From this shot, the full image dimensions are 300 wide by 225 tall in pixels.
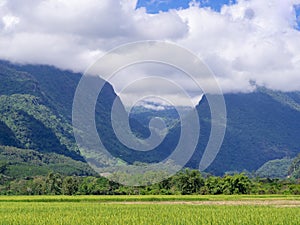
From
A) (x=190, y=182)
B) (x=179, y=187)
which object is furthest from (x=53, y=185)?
(x=190, y=182)

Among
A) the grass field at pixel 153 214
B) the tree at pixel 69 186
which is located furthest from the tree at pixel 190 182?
the grass field at pixel 153 214

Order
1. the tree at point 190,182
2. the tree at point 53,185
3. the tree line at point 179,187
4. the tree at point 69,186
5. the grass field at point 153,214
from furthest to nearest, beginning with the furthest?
the tree at point 53,185 < the tree at point 69,186 < the tree at point 190,182 < the tree line at point 179,187 < the grass field at point 153,214

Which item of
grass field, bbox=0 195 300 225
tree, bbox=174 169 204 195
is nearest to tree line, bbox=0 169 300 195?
tree, bbox=174 169 204 195

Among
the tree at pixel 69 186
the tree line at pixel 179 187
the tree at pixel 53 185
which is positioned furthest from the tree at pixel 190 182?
the tree at pixel 53 185

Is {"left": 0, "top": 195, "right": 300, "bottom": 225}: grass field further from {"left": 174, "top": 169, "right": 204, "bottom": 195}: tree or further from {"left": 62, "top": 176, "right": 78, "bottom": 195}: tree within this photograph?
{"left": 62, "top": 176, "right": 78, "bottom": 195}: tree

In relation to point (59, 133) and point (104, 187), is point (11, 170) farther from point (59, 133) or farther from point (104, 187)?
point (59, 133)

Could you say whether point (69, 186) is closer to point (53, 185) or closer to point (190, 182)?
point (53, 185)

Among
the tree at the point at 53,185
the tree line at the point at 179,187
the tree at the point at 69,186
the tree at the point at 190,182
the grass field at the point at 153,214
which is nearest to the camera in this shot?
the grass field at the point at 153,214

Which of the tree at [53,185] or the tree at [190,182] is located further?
the tree at [53,185]

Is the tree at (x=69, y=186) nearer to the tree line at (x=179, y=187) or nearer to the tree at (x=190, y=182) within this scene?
the tree line at (x=179, y=187)

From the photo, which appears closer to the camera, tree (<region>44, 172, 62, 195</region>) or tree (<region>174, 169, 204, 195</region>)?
tree (<region>174, 169, 204, 195</region>)

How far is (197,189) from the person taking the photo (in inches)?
2603

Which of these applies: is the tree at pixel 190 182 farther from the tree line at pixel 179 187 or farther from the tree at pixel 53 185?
the tree at pixel 53 185

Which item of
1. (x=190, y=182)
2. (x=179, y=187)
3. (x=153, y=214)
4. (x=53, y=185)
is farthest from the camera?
(x=53, y=185)
